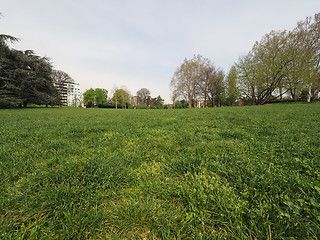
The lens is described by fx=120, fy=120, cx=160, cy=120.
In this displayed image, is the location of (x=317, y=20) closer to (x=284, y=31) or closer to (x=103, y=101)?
(x=284, y=31)

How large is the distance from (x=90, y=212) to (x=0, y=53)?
37.4 m

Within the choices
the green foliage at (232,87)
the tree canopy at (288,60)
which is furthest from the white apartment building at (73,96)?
the tree canopy at (288,60)

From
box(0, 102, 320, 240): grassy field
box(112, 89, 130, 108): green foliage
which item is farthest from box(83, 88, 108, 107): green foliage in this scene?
box(0, 102, 320, 240): grassy field

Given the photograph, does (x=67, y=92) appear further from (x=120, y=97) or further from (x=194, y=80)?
(x=194, y=80)

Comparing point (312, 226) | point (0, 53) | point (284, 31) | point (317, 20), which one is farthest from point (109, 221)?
point (317, 20)

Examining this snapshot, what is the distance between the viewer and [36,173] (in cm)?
220

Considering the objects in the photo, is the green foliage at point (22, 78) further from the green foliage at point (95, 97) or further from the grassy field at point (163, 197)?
the green foliage at point (95, 97)

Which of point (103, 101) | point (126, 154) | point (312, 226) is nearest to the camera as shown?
point (312, 226)

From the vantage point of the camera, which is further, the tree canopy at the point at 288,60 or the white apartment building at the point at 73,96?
the white apartment building at the point at 73,96

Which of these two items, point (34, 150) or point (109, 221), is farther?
point (34, 150)

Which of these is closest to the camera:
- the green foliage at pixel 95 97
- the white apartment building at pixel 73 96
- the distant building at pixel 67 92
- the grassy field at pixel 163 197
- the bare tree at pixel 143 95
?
the grassy field at pixel 163 197

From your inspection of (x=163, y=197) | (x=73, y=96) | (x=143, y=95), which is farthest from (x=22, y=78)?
(x=73, y=96)

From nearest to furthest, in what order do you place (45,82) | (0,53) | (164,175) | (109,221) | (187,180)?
(109,221), (187,180), (164,175), (0,53), (45,82)

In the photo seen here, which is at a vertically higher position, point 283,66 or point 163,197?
point 283,66
